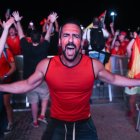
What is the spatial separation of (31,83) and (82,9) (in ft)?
120

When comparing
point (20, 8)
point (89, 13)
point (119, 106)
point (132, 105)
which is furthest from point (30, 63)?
point (89, 13)

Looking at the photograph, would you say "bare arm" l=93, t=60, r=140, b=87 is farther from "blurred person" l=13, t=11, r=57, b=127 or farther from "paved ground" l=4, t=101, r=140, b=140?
"blurred person" l=13, t=11, r=57, b=127

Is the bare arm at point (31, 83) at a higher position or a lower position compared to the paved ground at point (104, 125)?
higher

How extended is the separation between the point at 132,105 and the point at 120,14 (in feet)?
112

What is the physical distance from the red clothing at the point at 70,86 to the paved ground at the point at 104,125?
2.70 meters

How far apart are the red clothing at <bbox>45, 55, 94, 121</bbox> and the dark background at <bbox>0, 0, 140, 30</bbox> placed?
3012 cm

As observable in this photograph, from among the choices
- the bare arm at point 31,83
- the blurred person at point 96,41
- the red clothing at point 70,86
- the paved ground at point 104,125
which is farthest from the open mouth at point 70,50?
the blurred person at point 96,41

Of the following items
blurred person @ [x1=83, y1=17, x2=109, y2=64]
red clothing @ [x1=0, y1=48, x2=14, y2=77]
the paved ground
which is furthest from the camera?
blurred person @ [x1=83, y1=17, x2=109, y2=64]

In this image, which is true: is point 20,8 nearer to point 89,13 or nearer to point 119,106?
point 89,13

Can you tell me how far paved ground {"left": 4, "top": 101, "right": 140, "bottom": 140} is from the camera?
610 centimetres

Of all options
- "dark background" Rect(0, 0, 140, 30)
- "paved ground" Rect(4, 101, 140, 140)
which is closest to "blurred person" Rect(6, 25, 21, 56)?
"paved ground" Rect(4, 101, 140, 140)

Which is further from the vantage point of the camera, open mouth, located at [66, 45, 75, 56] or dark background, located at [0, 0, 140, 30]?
dark background, located at [0, 0, 140, 30]

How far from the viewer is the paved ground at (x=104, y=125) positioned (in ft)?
20.0

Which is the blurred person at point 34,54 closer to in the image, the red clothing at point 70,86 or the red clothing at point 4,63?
the red clothing at point 4,63
